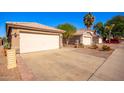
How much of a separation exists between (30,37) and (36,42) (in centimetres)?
89

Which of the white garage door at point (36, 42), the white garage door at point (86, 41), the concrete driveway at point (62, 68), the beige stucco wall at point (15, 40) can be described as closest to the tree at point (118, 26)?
the white garage door at point (86, 41)

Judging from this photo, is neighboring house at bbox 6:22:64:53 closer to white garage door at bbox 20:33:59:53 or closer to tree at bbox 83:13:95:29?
white garage door at bbox 20:33:59:53

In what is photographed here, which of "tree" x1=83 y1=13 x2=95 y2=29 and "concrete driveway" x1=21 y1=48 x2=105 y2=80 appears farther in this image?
"tree" x1=83 y1=13 x2=95 y2=29

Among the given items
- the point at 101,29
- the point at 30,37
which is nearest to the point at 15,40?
the point at 30,37

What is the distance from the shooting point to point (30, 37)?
11.5 meters

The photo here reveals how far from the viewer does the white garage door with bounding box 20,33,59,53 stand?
35.6 feet

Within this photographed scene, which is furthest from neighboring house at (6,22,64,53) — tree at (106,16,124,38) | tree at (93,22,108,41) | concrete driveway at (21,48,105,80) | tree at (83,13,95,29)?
tree at (106,16,124,38)

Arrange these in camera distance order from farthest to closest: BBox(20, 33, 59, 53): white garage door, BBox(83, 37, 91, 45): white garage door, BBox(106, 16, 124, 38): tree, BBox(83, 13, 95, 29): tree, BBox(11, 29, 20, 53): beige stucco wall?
BBox(106, 16, 124, 38): tree → BBox(83, 13, 95, 29): tree → BBox(83, 37, 91, 45): white garage door → BBox(20, 33, 59, 53): white garage door → BBox(11, 29, 20, 53): beige stucco wall
